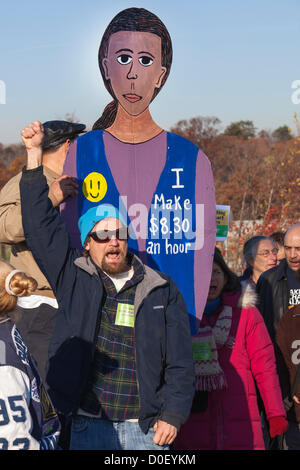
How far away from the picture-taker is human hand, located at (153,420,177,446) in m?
2.76

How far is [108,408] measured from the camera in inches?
110

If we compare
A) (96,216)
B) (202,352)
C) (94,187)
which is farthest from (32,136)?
(202,352)

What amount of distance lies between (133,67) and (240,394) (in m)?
1.77

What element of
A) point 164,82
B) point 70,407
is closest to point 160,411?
point 70,407

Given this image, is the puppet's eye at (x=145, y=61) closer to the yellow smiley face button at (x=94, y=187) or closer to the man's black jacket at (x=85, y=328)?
the yellow smiley face button at (x=94, y=187)

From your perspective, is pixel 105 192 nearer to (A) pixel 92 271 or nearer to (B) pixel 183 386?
(A) pixel 92 271

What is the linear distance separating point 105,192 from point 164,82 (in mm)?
687

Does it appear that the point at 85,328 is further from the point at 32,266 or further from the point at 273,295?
the point at 273,295

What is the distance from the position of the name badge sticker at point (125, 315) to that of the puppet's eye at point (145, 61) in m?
1.34

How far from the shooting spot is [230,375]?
11.7 feet

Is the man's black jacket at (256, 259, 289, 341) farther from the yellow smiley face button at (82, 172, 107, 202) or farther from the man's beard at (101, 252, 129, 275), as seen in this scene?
the man's beard at (101, 252, 129, 275)

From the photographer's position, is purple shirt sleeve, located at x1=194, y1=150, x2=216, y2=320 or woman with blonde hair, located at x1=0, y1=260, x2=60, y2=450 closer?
woman with blonde hair, located at x1=0, y1=260, x2=60, y2=450

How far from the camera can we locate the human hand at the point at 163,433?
9.05ft

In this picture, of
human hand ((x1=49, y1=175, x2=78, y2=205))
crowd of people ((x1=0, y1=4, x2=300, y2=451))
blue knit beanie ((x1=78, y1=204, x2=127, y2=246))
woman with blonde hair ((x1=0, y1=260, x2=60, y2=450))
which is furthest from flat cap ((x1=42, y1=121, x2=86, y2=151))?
woman with blonde hair ((x1=0, y1=260, x2=60, y2=450))
